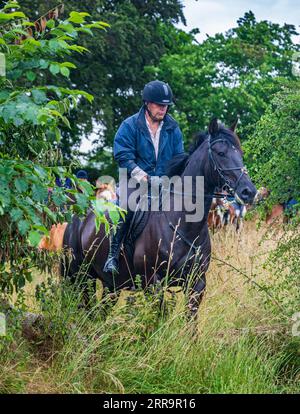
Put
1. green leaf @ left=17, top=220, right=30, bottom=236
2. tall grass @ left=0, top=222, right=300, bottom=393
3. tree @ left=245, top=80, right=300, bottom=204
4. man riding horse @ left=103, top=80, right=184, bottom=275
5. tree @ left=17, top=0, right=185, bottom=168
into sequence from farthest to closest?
1. tree @ left=17, top=0, right=185, bottom=168
2. man riding horse @ left=103, top=80, right=184, bottom=275
3. tree @ left=245, top=80, right=300, bottom=204
4. tall grass @ left=0, top=222, right=300, bottom=393
5. green leaf @ left=17, top=220, right=30, bottom=236

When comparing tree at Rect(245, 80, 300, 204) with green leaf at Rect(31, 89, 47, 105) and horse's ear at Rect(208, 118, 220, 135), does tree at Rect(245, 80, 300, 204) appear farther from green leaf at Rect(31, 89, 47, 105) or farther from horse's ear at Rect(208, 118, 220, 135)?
green leaf at Rect(31, 89, 47, 105)

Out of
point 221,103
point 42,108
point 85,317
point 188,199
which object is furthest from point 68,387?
point 221,103

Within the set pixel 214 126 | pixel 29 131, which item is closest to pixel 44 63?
pixel 29 131

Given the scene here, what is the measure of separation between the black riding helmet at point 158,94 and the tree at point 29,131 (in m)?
2.90

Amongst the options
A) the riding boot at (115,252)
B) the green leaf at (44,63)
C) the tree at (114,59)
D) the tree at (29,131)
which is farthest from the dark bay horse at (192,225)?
the tree at (114,59)

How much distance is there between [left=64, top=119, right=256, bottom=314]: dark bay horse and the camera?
916cm

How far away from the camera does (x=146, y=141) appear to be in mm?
9969

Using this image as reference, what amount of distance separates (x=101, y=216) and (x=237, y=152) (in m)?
3.14

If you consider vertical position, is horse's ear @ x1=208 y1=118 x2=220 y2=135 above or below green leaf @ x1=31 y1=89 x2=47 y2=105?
below

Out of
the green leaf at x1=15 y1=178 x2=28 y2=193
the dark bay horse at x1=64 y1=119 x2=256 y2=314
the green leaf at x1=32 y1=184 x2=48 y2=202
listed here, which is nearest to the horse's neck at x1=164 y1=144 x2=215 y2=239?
the dark bay horse at x1=64 y1=119 x2=256 y2=314

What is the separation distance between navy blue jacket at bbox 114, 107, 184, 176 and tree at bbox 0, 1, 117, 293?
2.87m

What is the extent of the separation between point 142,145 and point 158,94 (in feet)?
1.91
